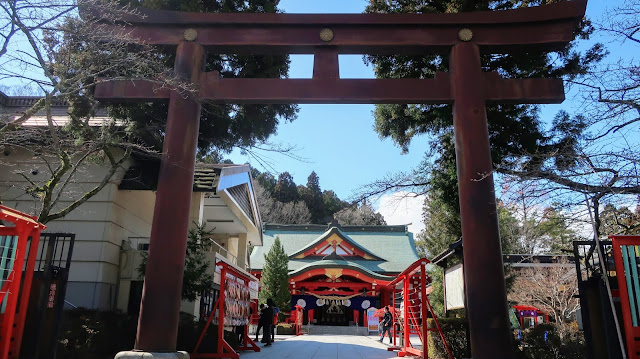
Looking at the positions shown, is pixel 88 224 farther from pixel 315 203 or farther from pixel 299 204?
pixel 315 203

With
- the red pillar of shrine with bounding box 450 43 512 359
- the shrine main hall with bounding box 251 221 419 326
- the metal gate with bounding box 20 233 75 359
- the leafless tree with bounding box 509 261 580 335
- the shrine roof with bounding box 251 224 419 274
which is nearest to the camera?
the metal gate with bounding box 20 233 75 359

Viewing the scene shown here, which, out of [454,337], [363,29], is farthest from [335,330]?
[363,29]

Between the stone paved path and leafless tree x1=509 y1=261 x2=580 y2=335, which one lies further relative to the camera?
leafless tree x1=509 y1=261 x2=580 y2=335

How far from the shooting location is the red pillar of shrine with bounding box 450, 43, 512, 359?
678 centimetres

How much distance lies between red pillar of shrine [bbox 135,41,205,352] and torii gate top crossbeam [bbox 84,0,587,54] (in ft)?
1.53

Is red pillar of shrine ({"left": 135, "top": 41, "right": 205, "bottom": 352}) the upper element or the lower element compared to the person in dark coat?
upper

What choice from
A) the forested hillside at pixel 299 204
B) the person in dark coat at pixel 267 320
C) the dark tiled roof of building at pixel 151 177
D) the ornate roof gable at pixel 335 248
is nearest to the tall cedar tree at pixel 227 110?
the dark tiled roof of building at pixel 151 177

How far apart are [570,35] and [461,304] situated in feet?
16.9

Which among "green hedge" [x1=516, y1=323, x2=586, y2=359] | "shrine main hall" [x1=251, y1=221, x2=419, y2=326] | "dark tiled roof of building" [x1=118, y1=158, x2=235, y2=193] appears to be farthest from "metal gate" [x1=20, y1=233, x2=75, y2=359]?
"shrine main hall" [x1=251, y1=221, x2=419, y2=326]

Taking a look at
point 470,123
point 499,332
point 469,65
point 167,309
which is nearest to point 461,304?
point 499,332

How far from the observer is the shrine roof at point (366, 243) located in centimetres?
3166

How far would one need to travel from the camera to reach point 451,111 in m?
10.6

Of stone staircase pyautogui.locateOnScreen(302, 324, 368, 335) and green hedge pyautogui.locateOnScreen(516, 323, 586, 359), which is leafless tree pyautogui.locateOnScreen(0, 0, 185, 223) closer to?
green hedge pyautogui.locateOnScreen(516, 323, 586, 359)

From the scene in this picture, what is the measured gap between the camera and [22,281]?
19.6ft
